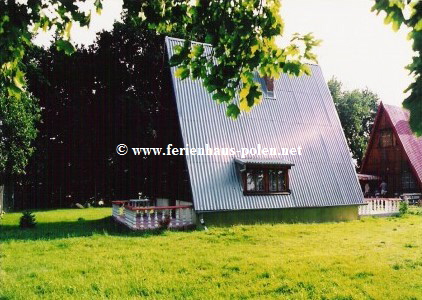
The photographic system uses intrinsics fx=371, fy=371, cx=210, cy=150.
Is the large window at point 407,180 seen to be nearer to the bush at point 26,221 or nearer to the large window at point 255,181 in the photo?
the large window at point 255,181

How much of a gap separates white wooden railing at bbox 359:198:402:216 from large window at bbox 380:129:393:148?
15.1 m

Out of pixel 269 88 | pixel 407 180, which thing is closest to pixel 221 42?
pixel 269 88

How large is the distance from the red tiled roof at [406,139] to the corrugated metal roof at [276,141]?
15.0 m

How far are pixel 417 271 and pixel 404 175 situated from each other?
1172 inches

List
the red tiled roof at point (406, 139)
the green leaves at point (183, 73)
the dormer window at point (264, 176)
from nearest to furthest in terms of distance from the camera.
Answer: the green leaves at point (183, 73), the dormer window at point (264, 176), the red tiled roof at point (406, 139)

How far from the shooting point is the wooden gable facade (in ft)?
111

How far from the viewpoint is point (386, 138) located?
122ft

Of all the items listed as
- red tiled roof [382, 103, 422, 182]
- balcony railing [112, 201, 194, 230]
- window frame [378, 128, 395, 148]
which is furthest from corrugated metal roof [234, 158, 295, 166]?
window frame [378, 128, 395, 148]

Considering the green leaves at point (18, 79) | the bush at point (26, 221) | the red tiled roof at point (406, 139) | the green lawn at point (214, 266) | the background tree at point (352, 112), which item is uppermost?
the background tree at point (352, 112)

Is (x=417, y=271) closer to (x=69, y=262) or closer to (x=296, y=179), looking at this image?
(x=69, y=262)

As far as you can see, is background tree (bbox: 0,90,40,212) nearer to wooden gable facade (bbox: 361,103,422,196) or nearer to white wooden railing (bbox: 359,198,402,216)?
white wooden railing (bbox: 359,198,402,216)

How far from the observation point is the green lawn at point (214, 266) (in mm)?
7363

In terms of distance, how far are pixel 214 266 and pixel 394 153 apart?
32500 mm

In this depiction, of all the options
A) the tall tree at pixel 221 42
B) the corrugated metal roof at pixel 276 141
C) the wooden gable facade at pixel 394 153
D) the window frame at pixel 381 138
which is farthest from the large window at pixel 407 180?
the tall tree at pixel 221 42
